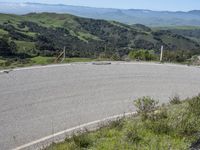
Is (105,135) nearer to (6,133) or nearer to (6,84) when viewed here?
(6,133)

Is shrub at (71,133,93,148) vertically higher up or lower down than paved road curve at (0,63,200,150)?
higher up

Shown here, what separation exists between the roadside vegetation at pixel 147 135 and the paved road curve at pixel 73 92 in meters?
1.92

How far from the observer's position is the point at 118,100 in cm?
1193

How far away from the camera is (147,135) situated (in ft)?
23.0

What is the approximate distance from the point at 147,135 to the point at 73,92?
541 cm

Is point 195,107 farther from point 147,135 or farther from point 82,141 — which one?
point 82,141

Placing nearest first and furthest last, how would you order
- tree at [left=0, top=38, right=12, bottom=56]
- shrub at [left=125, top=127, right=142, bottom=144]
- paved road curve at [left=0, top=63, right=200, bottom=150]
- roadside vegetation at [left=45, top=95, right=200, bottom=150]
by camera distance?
roadside vegetation at [left=45, top=95, right=200, bottom=150], shrub at [left=125, top=127, right=142, bottom=144], paved road curve at [left=0, top=63, right=200, bottom=150], tree at [left=0, top=38, right=12, bottom=56]

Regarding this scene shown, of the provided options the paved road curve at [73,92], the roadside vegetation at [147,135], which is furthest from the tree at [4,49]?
the roadside vegetation at [147,135]

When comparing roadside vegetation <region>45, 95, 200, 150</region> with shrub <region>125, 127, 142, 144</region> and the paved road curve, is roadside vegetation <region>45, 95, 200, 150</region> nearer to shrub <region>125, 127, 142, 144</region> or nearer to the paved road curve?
shrub <region>125, 127, 142, 144</region>

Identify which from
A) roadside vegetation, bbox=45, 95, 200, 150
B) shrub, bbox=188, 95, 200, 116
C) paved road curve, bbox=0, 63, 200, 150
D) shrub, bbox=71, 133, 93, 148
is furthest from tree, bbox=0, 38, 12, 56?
shrub, bbox=71, 133, 93, 148

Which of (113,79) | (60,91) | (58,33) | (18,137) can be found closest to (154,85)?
(113,79)

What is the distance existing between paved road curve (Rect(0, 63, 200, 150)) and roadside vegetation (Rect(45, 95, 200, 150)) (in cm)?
192

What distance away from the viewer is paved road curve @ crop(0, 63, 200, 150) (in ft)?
31.0

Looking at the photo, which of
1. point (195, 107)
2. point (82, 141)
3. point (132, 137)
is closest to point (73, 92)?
point (195, 107)
